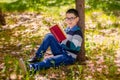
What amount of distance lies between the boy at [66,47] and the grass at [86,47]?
171mm

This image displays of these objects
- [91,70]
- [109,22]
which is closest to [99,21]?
[109,22]

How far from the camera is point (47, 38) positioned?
25.9 feet

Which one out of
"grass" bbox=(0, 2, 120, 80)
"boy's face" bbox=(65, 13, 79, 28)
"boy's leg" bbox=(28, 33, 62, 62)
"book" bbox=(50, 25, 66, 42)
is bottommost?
"grass" bbox=(0, 2, 120, 80)

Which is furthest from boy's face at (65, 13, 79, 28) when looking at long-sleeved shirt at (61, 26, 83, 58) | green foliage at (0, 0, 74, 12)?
green foliage at (0, 0, 74, 12)

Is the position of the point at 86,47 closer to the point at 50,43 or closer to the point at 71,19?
the point at 50,43

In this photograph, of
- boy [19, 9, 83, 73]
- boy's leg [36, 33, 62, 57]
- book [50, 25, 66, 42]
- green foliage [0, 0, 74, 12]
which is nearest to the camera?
book [50, 25, 66, 42]

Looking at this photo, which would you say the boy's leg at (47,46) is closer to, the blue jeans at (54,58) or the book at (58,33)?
the blue jeans at (54,58)

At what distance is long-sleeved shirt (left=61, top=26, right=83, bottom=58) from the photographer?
295 inches

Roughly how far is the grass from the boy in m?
0.17

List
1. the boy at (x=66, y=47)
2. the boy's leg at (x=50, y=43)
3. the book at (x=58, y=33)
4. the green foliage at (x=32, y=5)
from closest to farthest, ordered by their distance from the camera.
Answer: the book at (x=58, y=33) < the boy at (x=66, y=47) < the boy's leg at (x=50, y=43) < the green foliage at (x=32, y=5)

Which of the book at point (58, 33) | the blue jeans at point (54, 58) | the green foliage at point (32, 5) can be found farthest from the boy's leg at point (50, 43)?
the green foliage at point (32, 5)

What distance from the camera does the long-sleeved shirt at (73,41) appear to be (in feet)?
24.6

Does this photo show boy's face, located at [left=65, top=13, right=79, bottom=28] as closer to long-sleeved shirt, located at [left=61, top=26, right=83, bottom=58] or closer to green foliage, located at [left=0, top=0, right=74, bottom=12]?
long-sleeved shirt, located at [left=61, top=26, right=83, bottom=58]

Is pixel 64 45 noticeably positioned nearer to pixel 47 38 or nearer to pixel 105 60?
pixel 47 38
